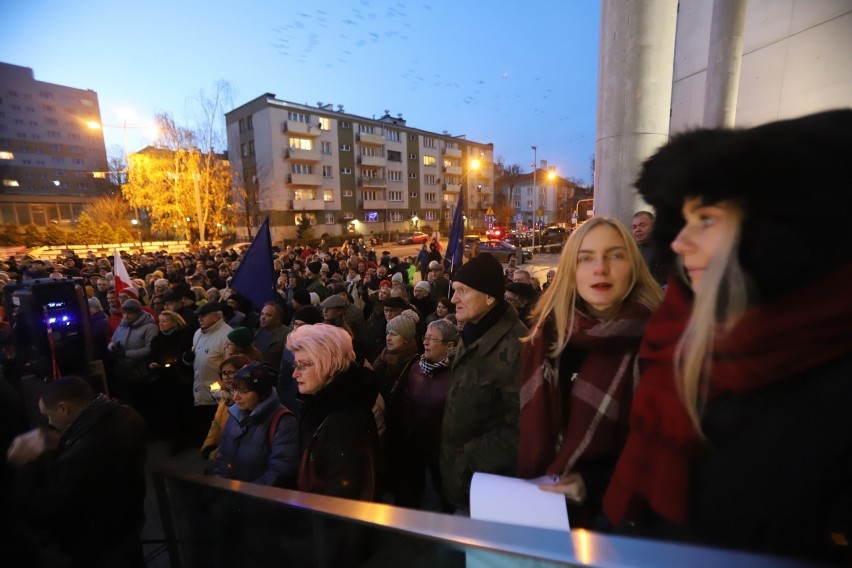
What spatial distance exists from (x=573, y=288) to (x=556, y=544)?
1137mm

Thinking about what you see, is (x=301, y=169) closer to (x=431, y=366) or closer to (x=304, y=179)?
(x=304, y=179)

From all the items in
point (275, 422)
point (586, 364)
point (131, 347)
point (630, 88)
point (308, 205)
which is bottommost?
point (131, 347)

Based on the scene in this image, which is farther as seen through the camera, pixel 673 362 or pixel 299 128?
pixel 299 128

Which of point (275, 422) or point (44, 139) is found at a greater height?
point (44, 139)

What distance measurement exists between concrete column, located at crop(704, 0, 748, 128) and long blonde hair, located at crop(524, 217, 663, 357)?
5.65 m

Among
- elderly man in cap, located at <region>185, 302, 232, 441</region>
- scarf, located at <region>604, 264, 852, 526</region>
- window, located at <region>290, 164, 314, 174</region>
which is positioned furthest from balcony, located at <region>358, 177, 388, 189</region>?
scarf, located at <region>604, 264, 852, 526</region>

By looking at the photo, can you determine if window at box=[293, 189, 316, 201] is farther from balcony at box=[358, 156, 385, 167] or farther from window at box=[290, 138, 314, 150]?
balcony at box=[358, 156, 385, 167]

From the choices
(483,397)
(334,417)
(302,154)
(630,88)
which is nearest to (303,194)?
(302,154)

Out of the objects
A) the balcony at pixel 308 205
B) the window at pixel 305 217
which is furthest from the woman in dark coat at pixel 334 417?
the balcony at pixel 308 205

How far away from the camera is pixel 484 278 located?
2.50 metres

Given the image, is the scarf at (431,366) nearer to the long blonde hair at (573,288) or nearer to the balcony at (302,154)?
the long blonde hair at (573,288)

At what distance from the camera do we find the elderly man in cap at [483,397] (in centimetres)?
209

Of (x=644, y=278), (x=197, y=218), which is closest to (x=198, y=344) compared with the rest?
(x=644, y=278)

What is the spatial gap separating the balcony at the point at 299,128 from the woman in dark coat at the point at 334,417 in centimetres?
4436
